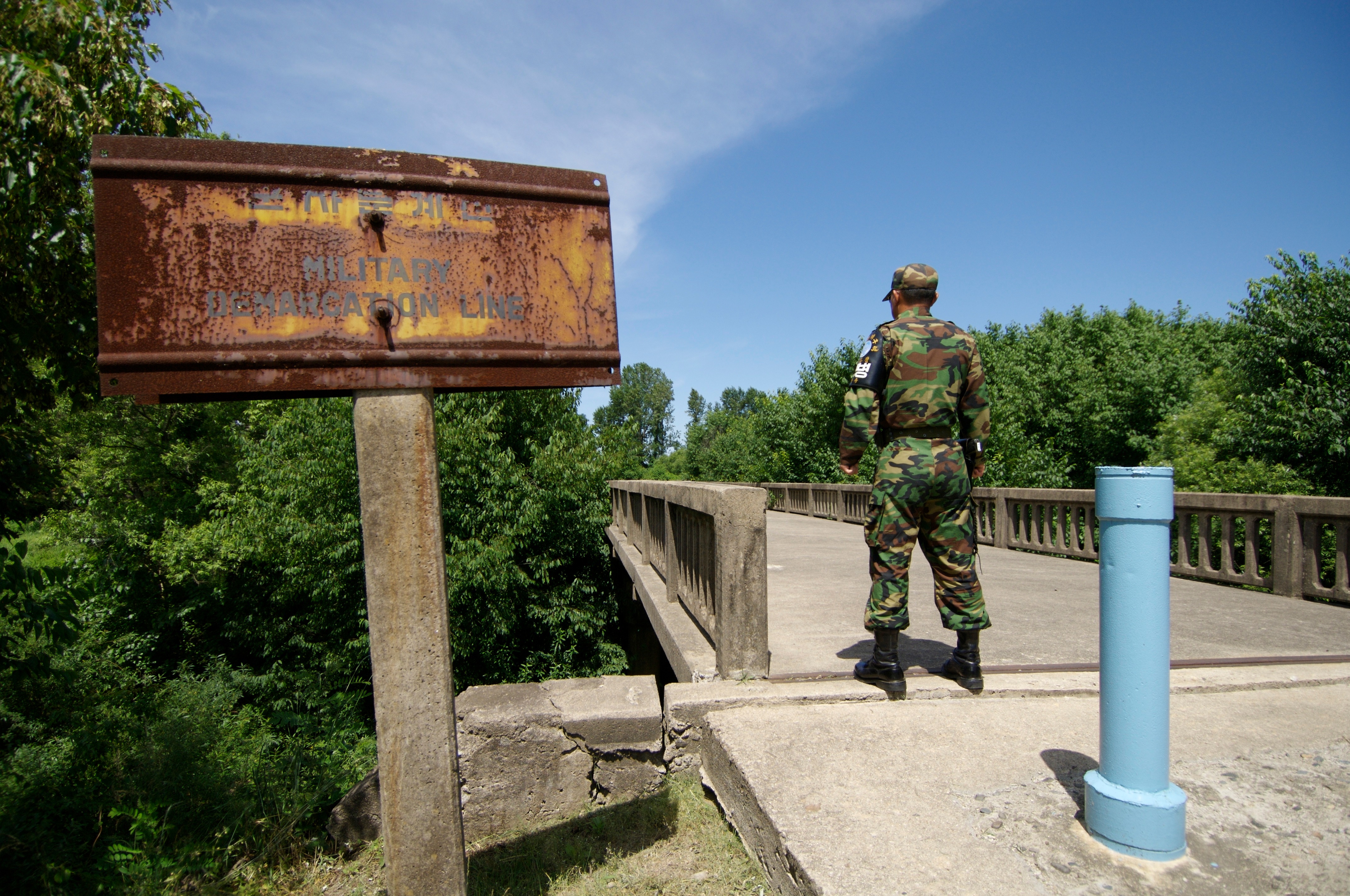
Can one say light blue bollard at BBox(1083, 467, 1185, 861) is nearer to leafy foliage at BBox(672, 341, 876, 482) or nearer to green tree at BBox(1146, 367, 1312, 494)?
green tree at BBox(1146, 367, 1312, 494)

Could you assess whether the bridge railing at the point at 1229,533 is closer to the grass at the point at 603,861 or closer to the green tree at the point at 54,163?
the grass at the point at 603,861

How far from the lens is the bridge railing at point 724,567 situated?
355 centimetres

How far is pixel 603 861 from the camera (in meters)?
3.04

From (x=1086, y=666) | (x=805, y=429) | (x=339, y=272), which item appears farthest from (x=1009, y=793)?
(x=805, y=429)

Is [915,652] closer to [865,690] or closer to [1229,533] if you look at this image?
[865,690]

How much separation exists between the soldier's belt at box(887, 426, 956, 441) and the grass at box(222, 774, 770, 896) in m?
1.83

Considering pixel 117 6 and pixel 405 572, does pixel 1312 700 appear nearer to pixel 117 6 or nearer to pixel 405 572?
pixel 405 572

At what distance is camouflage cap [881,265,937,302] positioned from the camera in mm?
3537

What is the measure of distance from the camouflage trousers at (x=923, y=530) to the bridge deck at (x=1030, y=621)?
23.4 inches

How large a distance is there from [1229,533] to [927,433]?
15.9 feet

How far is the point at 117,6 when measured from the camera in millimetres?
4711

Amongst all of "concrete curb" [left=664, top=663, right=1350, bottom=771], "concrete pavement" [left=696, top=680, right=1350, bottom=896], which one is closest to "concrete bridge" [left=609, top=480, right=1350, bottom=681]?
"concrete curb" [left=664, top=663, right=1350, bottom=771]

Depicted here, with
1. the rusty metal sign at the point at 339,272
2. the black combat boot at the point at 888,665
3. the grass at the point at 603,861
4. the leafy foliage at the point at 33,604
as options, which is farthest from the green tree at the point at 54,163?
the black combat boot at the point at 888,665

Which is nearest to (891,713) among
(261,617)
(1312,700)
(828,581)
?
(1312,700)
